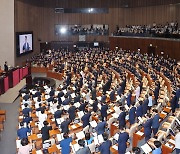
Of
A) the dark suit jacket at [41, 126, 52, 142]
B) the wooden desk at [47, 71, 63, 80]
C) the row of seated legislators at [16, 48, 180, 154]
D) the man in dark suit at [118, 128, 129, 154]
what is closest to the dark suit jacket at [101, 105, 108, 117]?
the row of seated legislators at [16, 48, 180, 154]

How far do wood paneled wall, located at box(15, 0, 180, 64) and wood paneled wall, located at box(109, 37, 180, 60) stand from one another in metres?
4.86

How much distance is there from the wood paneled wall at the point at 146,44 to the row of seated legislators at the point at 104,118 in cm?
666

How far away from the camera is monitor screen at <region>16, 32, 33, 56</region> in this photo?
35531 millimetres

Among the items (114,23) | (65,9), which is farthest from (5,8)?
(114,23)

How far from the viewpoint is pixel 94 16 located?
4888 cm

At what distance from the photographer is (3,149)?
14586mm

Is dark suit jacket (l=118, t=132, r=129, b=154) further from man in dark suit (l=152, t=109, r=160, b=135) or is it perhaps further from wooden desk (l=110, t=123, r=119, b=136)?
wooden desk (l=110, t=123, r=119, b=136)

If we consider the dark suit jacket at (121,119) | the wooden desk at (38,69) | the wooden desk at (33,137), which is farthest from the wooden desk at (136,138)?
the wooden desk at (38,69)

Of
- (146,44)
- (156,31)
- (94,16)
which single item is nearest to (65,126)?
(156,31)

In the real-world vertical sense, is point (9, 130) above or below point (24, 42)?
below

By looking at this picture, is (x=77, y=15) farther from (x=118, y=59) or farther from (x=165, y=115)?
(x=165, y=115)

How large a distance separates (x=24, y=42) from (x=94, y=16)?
1493 cm

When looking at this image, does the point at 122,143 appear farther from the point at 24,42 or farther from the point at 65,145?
the point at 24,42

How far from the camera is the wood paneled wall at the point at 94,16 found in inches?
1700
